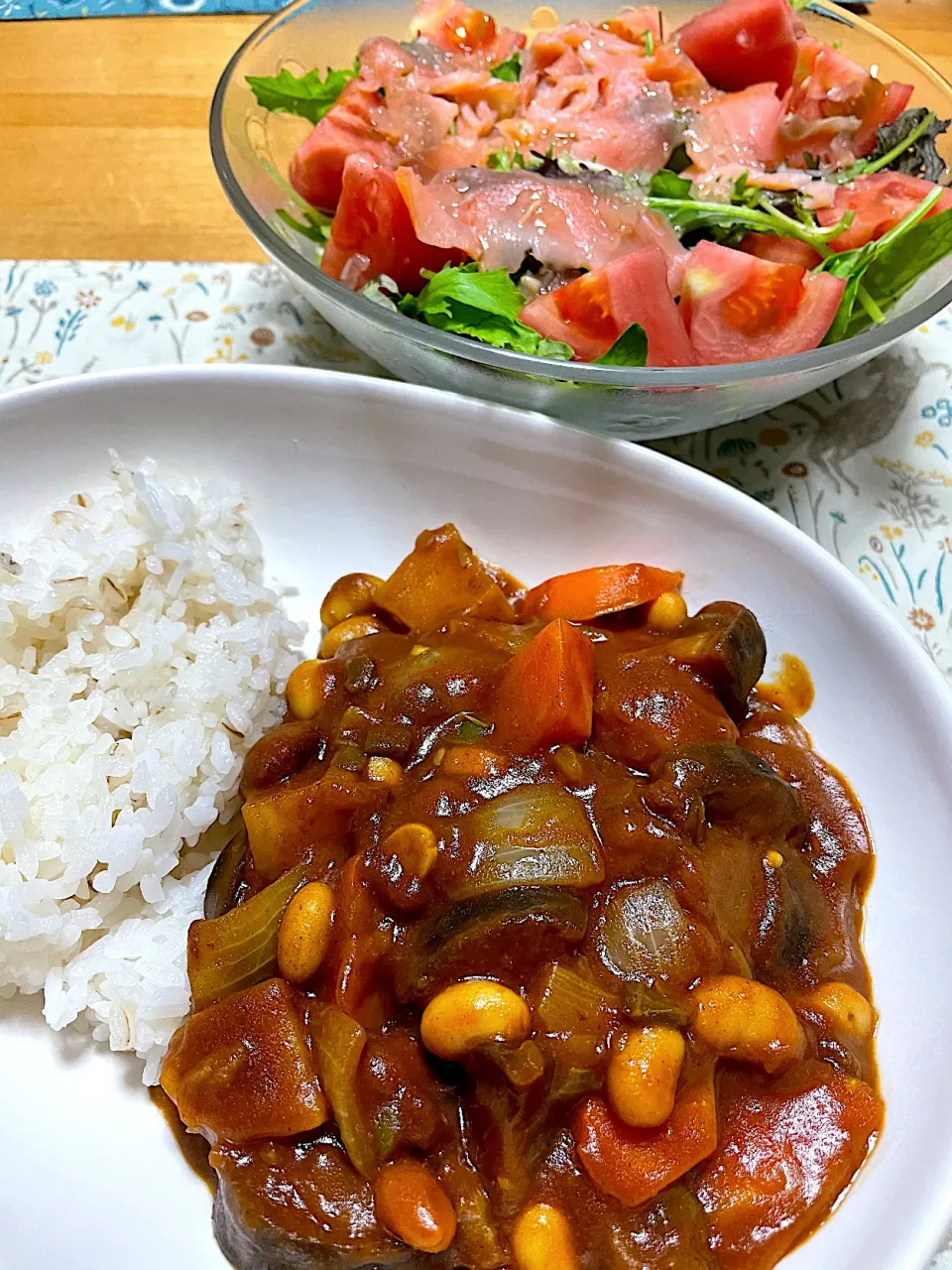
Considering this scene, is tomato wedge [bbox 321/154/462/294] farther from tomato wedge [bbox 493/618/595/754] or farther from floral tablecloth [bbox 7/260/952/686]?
tomato wedge [bbox 493/618/595/754]

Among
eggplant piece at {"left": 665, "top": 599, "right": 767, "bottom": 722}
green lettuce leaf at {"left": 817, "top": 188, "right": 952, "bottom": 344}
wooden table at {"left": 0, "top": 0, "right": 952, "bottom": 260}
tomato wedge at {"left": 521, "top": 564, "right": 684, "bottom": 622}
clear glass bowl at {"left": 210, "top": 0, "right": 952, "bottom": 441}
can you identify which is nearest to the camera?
eggplant piece at {"left": 665, "top": 599, "right": 767, "bottom": 722}

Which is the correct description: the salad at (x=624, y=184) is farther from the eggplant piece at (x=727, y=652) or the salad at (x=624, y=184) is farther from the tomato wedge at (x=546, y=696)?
the tomato wedge at (x=546, y=696)

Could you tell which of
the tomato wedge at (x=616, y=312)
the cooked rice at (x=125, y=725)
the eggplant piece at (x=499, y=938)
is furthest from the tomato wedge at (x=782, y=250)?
the eggplant piece at (x=499, y=938)

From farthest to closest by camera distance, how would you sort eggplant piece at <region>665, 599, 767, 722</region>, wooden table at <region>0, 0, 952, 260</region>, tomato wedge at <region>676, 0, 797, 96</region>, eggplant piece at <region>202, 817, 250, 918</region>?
wooden table at <region>0, 0, 952, 260</region>
tomato wedge at <region>676, 0, 797, 96</region>
eggplant piece at <region>665, 599, 767, 722</region>
eggplant piece at <region>202, 817, 250, 918</region>

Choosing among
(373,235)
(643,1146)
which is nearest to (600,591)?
(643,1146)

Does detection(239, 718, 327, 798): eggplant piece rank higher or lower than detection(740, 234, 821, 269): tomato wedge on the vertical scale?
lower

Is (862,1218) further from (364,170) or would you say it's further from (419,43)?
(419,43)

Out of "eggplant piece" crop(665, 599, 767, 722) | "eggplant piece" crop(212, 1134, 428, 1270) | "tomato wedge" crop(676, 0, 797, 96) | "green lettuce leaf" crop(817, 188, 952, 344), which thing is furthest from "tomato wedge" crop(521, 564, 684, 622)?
"tomato wedge" crop(676, 0, 797, 96)

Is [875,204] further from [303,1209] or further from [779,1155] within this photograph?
[303,1209]
